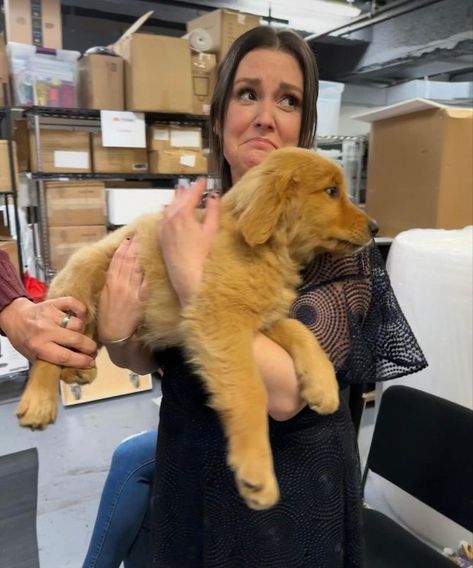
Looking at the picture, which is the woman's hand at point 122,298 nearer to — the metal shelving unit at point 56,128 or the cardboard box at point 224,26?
the metal shelving unit at point 56,128

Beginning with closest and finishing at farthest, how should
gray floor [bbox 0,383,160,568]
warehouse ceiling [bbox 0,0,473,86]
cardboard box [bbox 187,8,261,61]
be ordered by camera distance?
gray floor [bbox 0,383,160,568] < cardboard box [bbox 187,8,261,61] < warehouse ceiling [bbox 0,0,473,86]

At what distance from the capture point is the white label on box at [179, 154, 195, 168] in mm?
4145

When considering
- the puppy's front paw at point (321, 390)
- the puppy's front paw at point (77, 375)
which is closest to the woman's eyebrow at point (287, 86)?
the puppy's front paw at point (321, 390)

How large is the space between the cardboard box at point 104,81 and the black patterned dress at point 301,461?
3212mm

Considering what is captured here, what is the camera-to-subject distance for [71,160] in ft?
12.4

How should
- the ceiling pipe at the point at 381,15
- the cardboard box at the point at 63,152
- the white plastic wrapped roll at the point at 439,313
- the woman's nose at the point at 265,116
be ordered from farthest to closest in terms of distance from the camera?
the ceiling pipe at the point at 381,15, the cardboard box at the point at 63,152, the white plastic wrapped roll at the point at 439,313, the woman's nose at the point at 265,116

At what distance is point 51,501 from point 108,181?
2.53m

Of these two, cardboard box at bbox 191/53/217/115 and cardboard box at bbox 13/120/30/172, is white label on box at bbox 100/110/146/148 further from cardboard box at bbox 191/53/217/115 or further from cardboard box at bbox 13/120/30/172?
cardboard box at bbox 13/120/30/172

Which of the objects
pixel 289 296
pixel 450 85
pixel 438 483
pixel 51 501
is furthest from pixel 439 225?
pixel 450 85

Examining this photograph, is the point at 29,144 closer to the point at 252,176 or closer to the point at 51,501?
the point at 51,501

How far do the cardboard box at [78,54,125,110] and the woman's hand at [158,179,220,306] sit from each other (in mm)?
3057

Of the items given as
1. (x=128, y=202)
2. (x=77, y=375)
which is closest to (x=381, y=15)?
(x=128, y=202)

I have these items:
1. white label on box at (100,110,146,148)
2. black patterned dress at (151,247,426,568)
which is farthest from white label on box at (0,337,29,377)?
black patterned dress at (151,247,426,568)

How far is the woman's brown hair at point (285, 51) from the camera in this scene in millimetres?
1257
